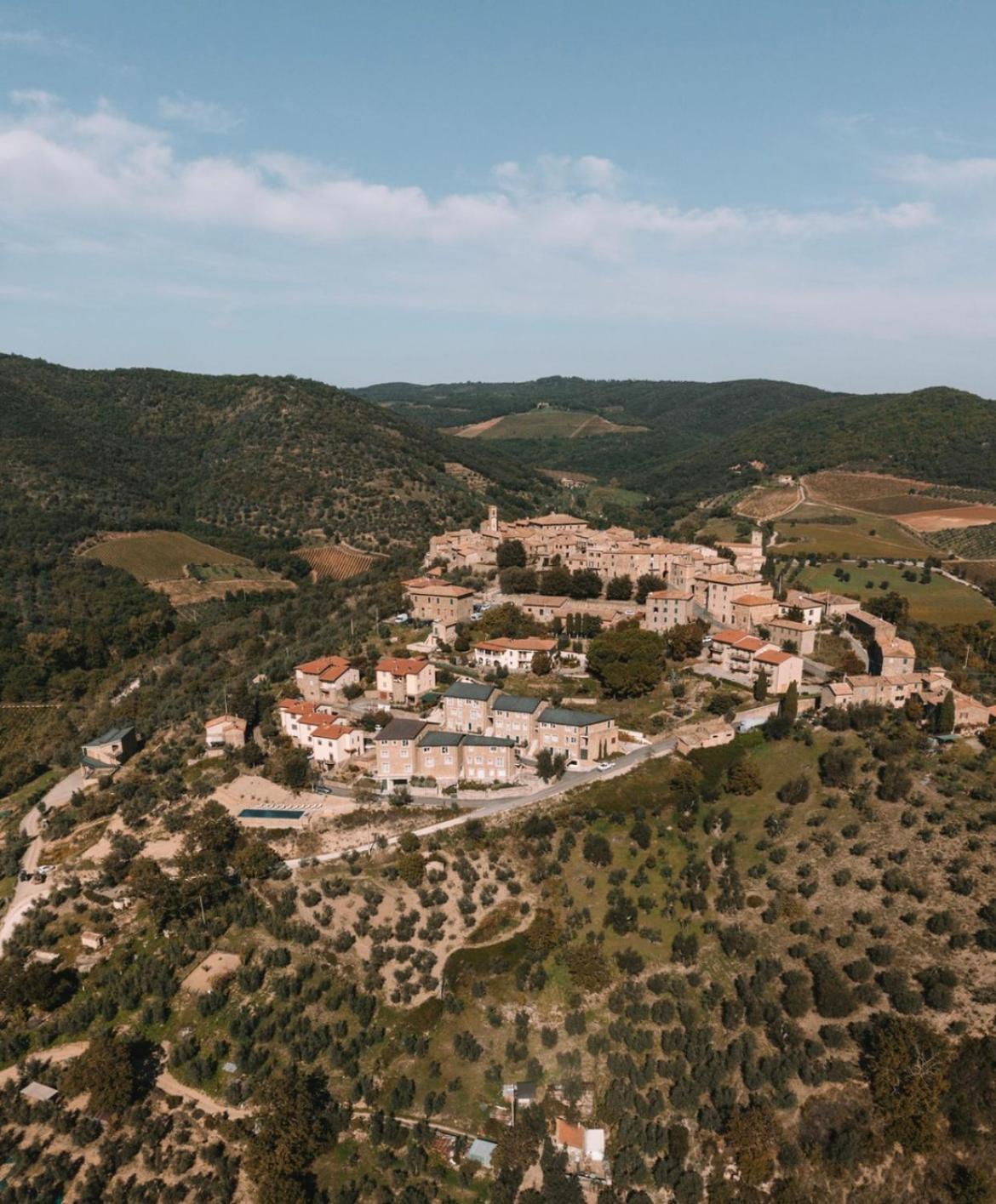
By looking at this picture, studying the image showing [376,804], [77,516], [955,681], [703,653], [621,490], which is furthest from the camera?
[621,490]

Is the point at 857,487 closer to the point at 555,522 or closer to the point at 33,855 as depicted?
the point at 555,522

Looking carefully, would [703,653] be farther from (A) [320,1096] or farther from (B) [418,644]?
(A) [320,1096]

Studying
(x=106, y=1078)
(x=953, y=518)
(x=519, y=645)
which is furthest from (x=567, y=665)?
(x=953, y=518)

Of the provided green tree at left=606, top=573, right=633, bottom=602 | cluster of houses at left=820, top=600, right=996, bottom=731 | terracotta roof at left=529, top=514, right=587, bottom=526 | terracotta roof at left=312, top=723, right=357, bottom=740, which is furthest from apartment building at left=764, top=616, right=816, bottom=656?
terracotta roof at left=529, top=514, right=587, bottom=526

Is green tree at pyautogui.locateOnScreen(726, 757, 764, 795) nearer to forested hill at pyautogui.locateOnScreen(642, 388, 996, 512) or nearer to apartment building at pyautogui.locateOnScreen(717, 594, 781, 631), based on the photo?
apartment building at pyautogui.locateOnScreen(717, 594, 781, 631)

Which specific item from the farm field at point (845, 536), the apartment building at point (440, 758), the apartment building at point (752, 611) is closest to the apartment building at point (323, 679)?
the apartment building at point (440, 758)

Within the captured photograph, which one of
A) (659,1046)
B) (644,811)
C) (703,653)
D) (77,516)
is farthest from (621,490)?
(659,1046)
